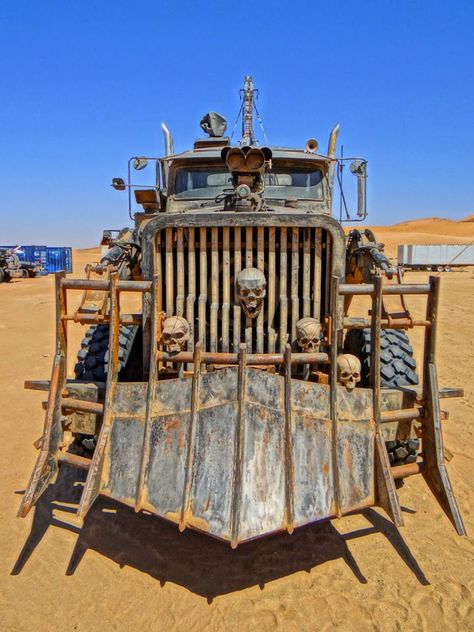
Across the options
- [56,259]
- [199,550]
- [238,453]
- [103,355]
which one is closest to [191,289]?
[103,355]

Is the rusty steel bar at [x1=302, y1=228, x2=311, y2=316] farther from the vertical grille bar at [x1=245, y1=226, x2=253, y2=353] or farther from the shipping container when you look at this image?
the shipping container

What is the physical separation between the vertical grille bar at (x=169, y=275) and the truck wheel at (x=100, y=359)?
90 cm

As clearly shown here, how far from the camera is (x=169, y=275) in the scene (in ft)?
12.3

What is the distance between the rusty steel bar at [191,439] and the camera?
9.45 feet

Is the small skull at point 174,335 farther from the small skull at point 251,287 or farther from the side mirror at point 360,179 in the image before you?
the side mirror at point 360,179

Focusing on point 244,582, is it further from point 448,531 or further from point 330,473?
point 448,531

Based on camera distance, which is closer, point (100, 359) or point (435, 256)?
point (100, 359)

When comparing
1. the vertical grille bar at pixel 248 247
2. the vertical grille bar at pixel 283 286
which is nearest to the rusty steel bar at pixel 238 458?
the vertical grille bar at pixel 283 286

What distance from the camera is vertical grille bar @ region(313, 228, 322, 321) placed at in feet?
12.1

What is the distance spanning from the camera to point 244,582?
326 centimetres

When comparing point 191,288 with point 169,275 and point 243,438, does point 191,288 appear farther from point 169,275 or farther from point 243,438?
point 243,438

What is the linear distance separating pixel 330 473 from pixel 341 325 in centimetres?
108

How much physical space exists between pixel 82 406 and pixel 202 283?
1.16 meters

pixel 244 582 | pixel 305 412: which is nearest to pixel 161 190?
pixel 305 412
